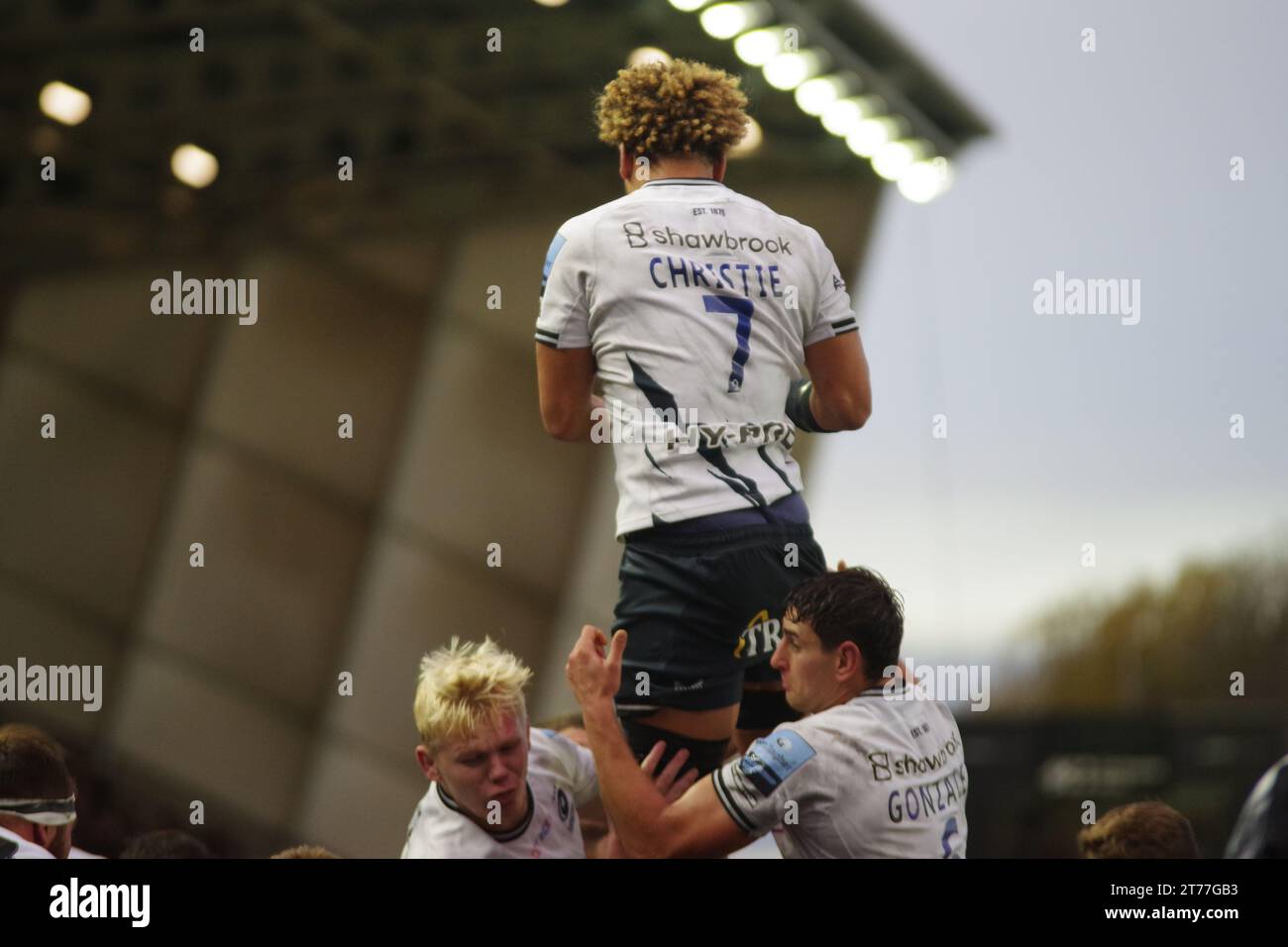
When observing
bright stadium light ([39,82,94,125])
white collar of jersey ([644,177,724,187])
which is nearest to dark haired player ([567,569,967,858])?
white collar of jersey ([644,177,724,187])

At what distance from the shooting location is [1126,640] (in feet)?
55.0

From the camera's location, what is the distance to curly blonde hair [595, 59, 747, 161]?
3.99m

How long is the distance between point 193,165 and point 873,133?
712cm

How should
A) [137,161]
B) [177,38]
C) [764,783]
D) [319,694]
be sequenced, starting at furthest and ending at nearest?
[319,694] → [137,161] → [177,38] → [764,783]

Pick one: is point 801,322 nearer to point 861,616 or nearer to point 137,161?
point 861,616

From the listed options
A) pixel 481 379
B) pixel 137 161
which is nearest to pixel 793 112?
pixel 481 379

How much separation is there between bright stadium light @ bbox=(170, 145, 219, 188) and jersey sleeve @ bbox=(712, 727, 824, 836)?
12.2m

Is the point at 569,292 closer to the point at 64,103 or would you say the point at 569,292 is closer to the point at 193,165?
the point at 64,103

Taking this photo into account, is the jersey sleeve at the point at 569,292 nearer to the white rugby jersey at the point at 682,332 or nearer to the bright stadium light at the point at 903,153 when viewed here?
the white rugby jersey at the point at 682,332

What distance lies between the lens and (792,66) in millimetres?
10547

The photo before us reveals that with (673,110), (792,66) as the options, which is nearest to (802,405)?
(673,110)

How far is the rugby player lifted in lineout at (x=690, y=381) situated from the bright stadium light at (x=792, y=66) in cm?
660

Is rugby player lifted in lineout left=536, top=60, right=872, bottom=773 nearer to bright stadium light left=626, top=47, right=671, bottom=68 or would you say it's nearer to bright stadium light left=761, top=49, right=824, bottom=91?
bright stadium light left=761, top=49, right=824, bottom=91
